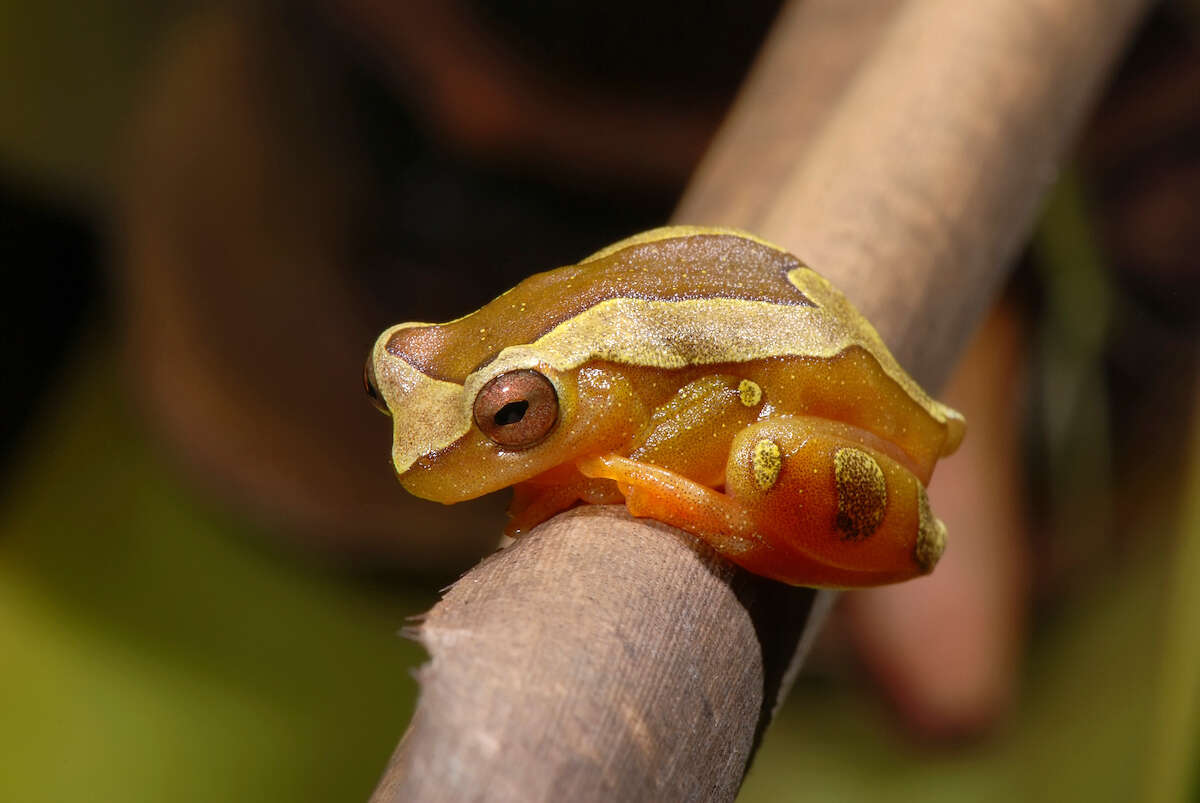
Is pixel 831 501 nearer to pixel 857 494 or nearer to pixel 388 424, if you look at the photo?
pixel 857 494

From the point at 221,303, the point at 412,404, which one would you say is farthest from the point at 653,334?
the point at 221,303

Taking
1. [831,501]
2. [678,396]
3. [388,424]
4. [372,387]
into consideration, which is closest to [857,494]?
[831,501]

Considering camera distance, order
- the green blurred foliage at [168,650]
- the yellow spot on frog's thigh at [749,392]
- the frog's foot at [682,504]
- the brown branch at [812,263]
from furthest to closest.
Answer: the green blurred foliage at [168,650]
the yellow spot on frog's thigh at [749,392]
the frog's foot at [682,504]
the brown branch at [812,263]

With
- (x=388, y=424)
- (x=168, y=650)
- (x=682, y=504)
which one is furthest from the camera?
(x=388, y=424)

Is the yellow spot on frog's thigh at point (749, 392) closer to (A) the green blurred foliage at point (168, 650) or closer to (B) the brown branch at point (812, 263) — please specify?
(B) the brown branch at point (812, 263)

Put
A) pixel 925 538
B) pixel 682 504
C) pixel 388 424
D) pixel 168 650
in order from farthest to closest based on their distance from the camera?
pixel 388 424, pixel 168 650, pixel 925 538, pixel 682 504

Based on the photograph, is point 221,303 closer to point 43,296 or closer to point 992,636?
point 43,296

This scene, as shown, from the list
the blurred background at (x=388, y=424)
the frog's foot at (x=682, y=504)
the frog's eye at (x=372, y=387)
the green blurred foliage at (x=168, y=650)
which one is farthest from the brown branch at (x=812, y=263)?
the green blurred foliage at (x=168, y=650)

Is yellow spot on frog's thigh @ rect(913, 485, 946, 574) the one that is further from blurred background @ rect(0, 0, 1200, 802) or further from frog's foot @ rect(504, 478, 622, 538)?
blurred background @ rect(0, 0, 1200, 802)
